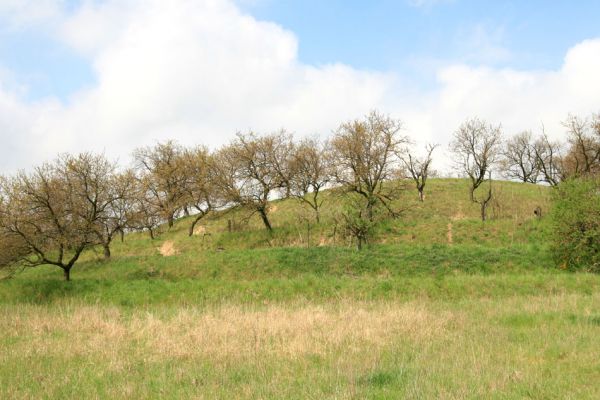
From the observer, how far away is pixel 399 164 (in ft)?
133

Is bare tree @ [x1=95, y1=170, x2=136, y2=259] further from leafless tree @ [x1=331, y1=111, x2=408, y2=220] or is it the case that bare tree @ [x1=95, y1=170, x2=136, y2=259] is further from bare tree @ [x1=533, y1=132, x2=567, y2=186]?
bare tree @ [x1=533, y1=132, x2=567, y2=186]

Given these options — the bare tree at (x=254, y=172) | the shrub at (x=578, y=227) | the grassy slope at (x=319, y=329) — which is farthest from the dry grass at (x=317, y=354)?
the bare tree at (x=254, y=172)

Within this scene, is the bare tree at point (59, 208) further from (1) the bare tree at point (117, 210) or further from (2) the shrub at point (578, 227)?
(2) the shrub at point (578, 227)

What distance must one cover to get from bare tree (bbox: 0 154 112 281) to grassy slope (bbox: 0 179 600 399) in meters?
2.63

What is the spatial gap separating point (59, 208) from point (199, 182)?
18781 mm

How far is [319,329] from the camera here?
40.0 feet

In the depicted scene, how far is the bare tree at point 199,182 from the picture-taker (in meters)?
44.1

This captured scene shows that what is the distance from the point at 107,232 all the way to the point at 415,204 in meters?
27.5

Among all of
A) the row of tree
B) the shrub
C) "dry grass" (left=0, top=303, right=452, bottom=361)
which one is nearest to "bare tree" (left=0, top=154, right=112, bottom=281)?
the row of tree

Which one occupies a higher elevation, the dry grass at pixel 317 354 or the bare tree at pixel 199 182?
the bare tree at pixel 199 182

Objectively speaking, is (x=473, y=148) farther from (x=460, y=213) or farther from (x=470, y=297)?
(x=470, y=297)

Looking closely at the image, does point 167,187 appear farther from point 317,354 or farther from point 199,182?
point 317,354

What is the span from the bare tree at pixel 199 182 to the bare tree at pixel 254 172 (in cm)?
203


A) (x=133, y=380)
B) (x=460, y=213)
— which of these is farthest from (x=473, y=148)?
(x=133, y=380)
